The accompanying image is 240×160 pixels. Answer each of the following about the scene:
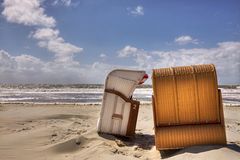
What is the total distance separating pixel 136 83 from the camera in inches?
504

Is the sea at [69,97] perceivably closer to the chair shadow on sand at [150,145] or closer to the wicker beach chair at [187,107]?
the chair shadow on sand at [150,145]

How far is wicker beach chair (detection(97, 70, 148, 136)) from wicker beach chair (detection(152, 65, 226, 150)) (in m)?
2.55

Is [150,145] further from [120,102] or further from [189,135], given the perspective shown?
[189,135]

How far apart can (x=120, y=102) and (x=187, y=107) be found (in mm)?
3354

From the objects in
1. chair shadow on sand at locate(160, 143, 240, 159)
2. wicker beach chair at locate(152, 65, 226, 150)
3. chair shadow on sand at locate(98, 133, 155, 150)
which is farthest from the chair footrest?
chair shadow on sand at locate(98, 133, 155, 150)

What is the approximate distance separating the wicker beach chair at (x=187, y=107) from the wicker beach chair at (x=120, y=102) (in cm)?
255

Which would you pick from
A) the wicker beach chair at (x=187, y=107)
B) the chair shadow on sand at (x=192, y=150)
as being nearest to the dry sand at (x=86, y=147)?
the chair shadow on sand at (x=192, y=150)

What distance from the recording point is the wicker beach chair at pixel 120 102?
12.8 meters

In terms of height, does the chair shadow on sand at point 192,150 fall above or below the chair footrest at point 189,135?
below

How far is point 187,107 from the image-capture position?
1027 centimetres

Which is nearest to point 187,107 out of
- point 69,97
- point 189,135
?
point 189,135

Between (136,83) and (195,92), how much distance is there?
3110mm

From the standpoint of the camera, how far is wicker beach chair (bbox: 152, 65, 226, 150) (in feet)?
33.2

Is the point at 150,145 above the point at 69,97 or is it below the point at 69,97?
below
